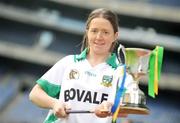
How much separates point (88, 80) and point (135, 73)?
184 mm

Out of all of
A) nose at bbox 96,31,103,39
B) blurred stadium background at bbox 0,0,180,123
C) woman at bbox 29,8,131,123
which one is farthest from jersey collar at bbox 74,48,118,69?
blurred stadium background at bbox 0,0,180,123

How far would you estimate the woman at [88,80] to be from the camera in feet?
6.40

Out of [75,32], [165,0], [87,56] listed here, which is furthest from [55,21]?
[87,56]

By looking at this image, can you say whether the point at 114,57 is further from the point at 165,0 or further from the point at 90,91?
the point at 165,0

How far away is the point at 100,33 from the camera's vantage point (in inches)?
77.6

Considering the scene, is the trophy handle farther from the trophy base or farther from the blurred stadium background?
the blurred stadium background

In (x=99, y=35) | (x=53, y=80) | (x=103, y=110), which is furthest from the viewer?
(x=53, y=80)

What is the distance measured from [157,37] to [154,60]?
880cm

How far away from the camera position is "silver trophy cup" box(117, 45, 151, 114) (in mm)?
1908

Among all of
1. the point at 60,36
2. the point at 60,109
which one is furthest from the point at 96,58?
the point at 60,36

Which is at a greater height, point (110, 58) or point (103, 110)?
point (110, 58)

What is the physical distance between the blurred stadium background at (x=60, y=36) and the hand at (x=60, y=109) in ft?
24.9

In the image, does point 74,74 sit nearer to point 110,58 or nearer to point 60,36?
point 110,58

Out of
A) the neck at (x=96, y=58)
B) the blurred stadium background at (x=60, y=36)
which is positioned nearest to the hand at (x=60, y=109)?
the neck at (x=96, y=58)
